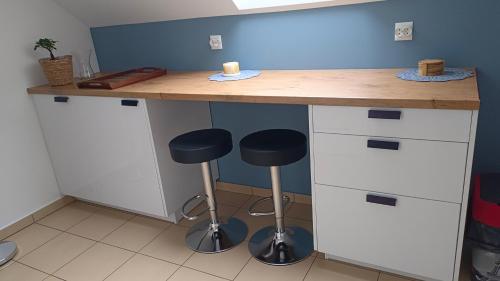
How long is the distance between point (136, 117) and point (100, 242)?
823 millimetres

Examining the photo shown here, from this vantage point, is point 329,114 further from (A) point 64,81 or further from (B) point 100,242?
(A) point 64,81

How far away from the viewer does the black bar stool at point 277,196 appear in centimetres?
175

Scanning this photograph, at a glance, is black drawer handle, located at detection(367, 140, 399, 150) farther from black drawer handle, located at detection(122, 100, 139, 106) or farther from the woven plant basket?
the woven plant basket

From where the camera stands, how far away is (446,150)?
4.58 feet

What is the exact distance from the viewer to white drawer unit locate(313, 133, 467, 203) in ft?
4.65

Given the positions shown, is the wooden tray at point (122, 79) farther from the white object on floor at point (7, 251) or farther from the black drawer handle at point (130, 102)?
the white object on floor at point (7, 251)

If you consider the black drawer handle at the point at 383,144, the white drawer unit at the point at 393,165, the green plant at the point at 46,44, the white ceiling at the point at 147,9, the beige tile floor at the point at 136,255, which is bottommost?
the beige tile floor at the point at 136,255

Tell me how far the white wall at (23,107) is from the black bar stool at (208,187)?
1.17 m

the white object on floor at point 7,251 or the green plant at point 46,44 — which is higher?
the green plant at point 46,44

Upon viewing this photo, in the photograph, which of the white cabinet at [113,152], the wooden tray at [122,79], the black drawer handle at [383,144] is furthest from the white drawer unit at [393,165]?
the wooden tray at [122,79]

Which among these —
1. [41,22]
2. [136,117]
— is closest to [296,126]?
[136,117]

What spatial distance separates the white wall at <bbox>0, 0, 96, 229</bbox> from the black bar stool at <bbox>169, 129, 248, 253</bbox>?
1.17 meters

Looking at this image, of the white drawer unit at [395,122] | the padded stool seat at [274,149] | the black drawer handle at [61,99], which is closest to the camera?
the white drawer unit at [395,122]

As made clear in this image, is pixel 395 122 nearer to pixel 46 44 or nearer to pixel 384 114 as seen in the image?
pixel 384 114
